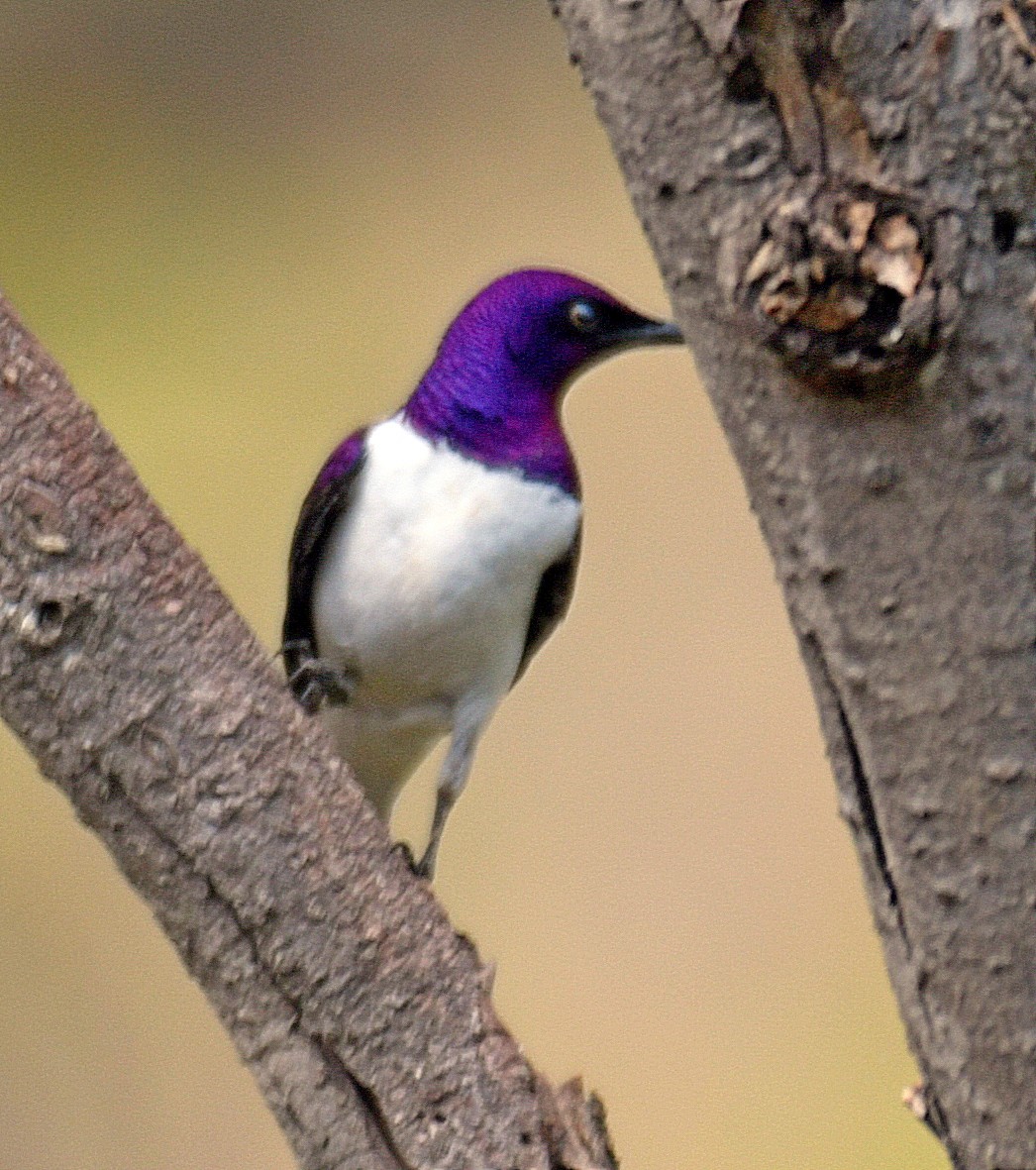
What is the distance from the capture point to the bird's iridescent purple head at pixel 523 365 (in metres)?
1.39

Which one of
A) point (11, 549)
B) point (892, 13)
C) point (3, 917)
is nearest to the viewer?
point (892, 13)

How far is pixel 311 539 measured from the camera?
4.70 ft

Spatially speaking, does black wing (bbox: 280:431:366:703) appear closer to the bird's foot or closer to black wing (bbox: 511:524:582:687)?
the bird's foot

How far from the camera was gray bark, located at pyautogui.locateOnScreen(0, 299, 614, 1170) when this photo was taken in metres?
0.88

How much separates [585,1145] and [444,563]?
0.57 meters

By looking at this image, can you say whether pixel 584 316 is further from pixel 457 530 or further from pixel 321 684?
pixel 321 684

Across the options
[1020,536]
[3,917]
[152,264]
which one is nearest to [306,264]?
[152,264]

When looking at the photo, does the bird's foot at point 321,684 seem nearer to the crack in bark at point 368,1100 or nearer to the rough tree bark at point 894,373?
the crack in bark at point 368,1100

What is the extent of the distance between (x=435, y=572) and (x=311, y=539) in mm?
127

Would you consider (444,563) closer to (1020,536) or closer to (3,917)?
(1020,536)

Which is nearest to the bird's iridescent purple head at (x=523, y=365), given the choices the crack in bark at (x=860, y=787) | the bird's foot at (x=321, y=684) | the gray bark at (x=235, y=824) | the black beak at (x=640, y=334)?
the black beak at (x=640, y=334)

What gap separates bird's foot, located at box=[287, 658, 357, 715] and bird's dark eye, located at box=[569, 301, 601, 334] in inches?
14.0

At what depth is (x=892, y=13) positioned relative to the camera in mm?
564

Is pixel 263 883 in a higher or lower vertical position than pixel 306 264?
lower
